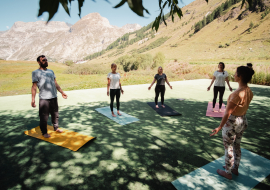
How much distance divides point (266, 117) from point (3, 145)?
7.65 metres

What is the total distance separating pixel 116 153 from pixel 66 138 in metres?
1.38

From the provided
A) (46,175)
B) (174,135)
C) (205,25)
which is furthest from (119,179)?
(205,25)

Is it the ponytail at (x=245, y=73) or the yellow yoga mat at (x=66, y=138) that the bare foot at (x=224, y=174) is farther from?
the yellow yoga mat at (x=66, y=138)

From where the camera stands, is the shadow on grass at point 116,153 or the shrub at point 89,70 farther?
the shrub at point 89,70

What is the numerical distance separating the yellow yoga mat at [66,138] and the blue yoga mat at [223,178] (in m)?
2.14

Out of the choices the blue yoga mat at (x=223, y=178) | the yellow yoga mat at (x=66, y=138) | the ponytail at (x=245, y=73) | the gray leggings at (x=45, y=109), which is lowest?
the blue yoga mat at (x=223, y=178)

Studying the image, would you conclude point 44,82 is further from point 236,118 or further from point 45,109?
point 236,118

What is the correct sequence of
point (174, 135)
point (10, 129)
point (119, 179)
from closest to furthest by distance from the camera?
point (119, 179)
point (174, 135)
point (10, 129)

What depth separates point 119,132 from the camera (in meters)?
4.12

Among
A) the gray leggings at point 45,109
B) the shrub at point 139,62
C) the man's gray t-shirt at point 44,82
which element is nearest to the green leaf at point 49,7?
the man's gray t-shirt at point 44,82

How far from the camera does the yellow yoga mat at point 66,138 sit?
339cm

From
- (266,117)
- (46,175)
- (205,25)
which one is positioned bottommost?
(46,175)

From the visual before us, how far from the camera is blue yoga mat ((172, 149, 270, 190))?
90.3 inches

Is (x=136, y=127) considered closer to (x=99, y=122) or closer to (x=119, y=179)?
(x=99, y=122)
